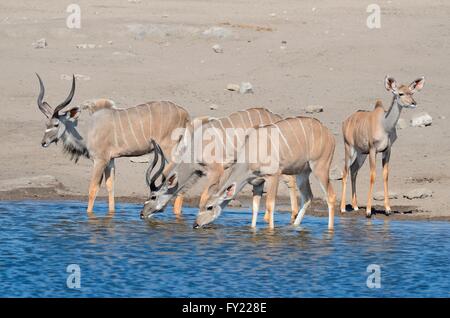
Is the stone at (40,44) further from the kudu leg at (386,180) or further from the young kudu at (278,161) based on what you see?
the young kudu at (278,161)

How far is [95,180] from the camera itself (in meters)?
13.6

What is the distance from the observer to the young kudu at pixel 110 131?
45.2ft

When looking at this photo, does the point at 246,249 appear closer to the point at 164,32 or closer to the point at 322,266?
the point at 322,266

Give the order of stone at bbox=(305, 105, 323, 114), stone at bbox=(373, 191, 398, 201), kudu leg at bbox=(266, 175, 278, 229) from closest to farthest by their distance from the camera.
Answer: kudu leg at bbox=(266, 175, 278, 229), stone at bbox=(373, 191, 398, 201), stone at bbox=(305, 105, 323, 114)

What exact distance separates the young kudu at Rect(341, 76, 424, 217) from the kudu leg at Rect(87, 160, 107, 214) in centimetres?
275

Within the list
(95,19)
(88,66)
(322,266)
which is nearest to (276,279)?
(322,266)

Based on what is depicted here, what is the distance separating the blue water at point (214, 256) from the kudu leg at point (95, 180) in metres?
0.16

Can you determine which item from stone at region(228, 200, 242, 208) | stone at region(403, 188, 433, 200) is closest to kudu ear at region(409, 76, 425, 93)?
stone at region(403, 188, 433, 200)

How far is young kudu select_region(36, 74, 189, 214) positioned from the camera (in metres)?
13.8

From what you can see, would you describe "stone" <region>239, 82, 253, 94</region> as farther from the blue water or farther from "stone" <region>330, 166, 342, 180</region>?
the blue water

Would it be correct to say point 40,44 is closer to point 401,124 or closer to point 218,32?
point 218,32

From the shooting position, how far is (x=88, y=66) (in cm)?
2009

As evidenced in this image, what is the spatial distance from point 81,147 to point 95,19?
1032 centimetres
